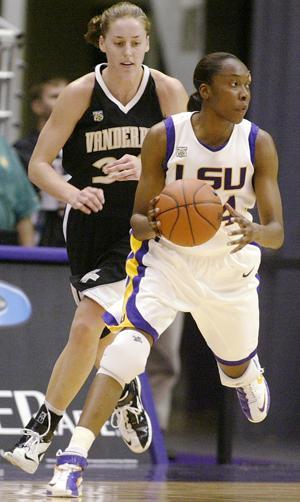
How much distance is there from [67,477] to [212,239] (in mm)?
1133

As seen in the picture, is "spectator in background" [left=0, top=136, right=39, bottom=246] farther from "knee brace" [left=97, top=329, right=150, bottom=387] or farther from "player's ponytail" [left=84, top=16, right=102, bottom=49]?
"knee brace" [left=97, top=329, right=150, bottom=387]

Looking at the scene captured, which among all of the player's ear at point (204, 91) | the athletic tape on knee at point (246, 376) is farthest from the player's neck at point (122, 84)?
the athletic tape on knee at point (246, 376)

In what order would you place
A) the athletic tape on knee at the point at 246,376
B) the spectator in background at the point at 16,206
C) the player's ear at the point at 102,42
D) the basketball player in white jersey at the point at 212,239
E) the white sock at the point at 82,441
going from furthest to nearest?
the spectator in background at the point at 16,206
the player's ear at the point at 102,42
the athletic tape on knee at the point at 246,376
the basketball player in white jersey at the point at 212,239
the white sock at the point at 82,441

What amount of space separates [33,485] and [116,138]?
5.33ft

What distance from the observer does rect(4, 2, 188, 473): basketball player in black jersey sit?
20.8 feet

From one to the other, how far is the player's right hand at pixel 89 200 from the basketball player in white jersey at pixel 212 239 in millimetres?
261

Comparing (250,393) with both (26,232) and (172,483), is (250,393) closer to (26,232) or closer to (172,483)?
(172,483)

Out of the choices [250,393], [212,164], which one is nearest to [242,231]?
[212,164]

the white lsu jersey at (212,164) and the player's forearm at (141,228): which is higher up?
the white lsu jersey at (212,164)

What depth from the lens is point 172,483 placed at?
6633mm

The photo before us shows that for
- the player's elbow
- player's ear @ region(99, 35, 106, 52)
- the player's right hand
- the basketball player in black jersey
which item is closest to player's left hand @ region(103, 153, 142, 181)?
the basketball player in black jersey

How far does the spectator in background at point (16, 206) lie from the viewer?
8328mm

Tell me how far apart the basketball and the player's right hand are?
0.56m

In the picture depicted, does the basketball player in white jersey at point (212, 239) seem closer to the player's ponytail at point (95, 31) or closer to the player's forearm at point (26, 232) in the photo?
the player's ponytail at point (95, 31)
